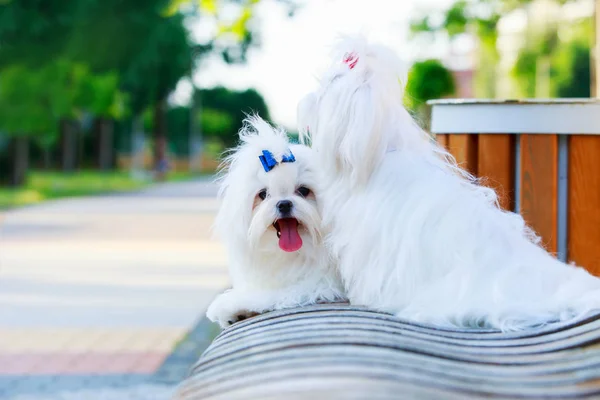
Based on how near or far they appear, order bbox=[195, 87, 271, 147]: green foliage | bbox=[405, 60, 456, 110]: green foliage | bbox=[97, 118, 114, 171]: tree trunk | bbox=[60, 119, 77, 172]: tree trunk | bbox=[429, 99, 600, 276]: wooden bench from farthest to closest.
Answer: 1. bbox=[195, 87, 271, 147]: green foliage
2. bbox=[97, 118, 114, 171]: tree trunk
3. bbox=[60, 119, 77, 172]: tree trunk
4. bbox=[405, 60, 456, 110]: green foliage
5. bbox=[429, 99, 600, 276]: wooden bench

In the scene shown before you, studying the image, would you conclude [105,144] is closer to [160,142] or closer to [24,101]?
[160,142]

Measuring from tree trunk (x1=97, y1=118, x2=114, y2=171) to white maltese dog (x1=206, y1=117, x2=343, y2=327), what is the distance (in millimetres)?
44973

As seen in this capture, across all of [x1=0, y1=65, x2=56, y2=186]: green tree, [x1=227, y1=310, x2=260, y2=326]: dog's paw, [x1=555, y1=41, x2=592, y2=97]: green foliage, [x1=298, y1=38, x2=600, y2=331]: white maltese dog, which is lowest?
[x1=227, y1=310, x2=260, y2=326]: dog's paw

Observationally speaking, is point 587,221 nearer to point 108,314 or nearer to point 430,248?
point 430,248

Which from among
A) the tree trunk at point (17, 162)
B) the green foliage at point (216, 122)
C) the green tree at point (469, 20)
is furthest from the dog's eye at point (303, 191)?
the green foliage at point (216, 122)

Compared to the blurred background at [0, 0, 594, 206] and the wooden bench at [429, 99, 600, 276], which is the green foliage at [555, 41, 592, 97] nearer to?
the blurred background at [0, 0, 594, 206]

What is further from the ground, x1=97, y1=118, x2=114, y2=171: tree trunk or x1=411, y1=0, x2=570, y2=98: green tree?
x1=97, y1=118, x2=114, y2=171: tree trunk

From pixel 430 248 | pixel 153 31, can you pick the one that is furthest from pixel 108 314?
pixel 153 31

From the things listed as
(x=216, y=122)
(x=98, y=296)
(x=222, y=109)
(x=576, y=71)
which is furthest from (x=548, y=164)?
(x=222, y=109)

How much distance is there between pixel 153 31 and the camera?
31.8m

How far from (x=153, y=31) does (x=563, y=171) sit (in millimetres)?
29707

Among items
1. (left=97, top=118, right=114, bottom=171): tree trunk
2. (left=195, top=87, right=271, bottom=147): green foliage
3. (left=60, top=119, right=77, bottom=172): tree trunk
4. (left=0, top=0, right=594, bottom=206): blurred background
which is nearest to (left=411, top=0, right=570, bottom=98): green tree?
(left=0, top=0, right=594, bottom=206): blurred background

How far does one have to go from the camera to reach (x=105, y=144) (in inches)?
1864

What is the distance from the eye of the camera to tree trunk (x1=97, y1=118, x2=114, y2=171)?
47.2 m
